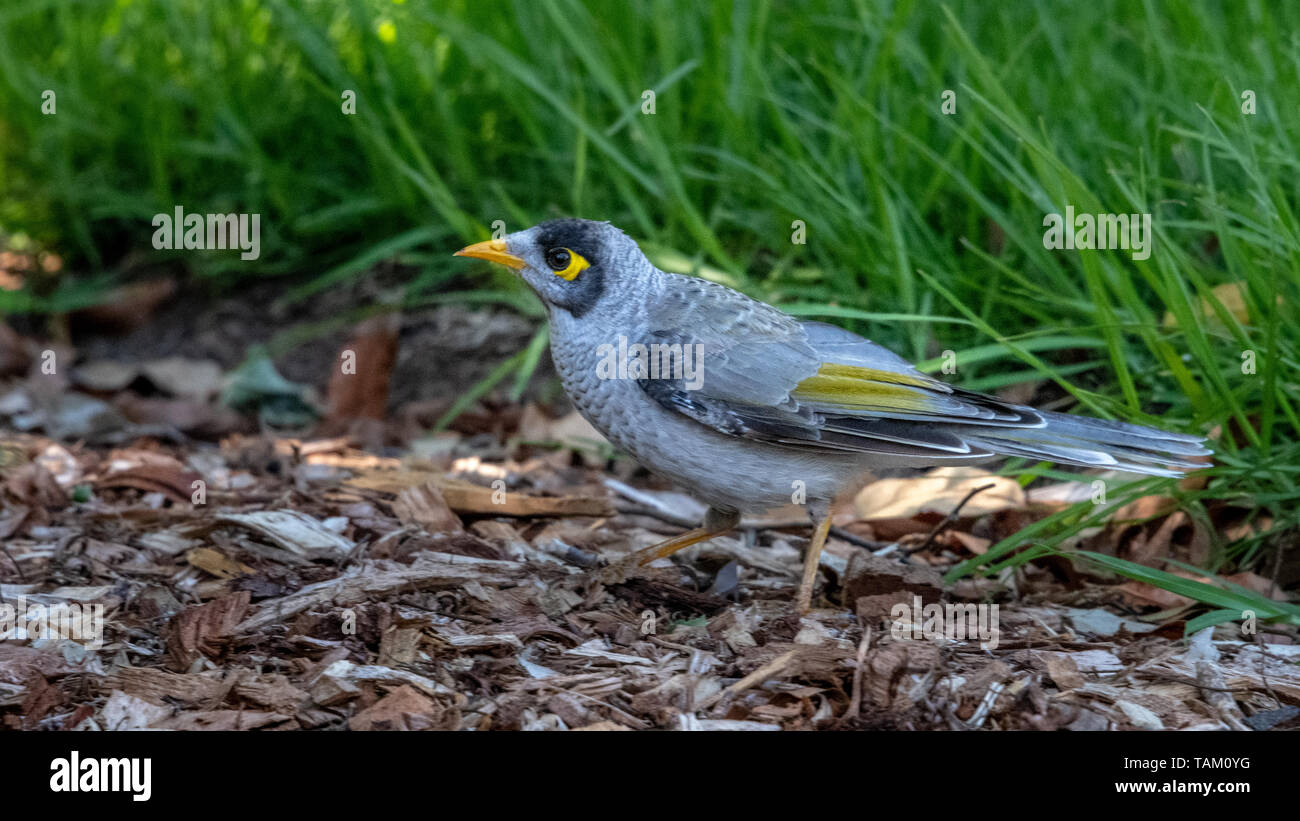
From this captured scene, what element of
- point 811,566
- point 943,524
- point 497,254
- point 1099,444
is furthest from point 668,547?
point 1099,444

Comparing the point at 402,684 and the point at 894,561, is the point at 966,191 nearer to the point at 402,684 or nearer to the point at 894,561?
the point at 894,561

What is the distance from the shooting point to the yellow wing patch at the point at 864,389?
391 cm

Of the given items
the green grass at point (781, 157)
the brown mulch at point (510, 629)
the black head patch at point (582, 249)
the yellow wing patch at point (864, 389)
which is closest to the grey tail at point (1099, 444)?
the yellow wing patch at point (864, 389)

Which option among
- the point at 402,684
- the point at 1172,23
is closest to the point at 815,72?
the point at 1172,23

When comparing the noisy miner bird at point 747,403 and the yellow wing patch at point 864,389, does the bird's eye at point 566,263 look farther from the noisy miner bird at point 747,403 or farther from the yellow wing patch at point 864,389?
the yellow wing patch at point 864,389

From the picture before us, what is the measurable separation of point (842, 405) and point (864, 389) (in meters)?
0.10

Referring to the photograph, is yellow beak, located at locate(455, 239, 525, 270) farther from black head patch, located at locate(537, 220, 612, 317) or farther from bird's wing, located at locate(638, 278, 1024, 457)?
bird's wing, located at locate(638, 278, 1024, 457)

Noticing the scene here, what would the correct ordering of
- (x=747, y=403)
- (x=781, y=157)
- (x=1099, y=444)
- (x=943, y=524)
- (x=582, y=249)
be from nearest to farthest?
(x=1099, y=444)
(x=747, y=403)
(x=582, y=249)
(x=943, y=524)
(x=781, y=157)

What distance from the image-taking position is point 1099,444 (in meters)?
3.73

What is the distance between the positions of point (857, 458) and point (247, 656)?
1818 millimetres

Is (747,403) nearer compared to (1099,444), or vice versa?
(1099,444)

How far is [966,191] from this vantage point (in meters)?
5.15

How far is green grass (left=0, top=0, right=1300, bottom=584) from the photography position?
14.3 feet

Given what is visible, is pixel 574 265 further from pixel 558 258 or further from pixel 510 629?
pixel 510 629
